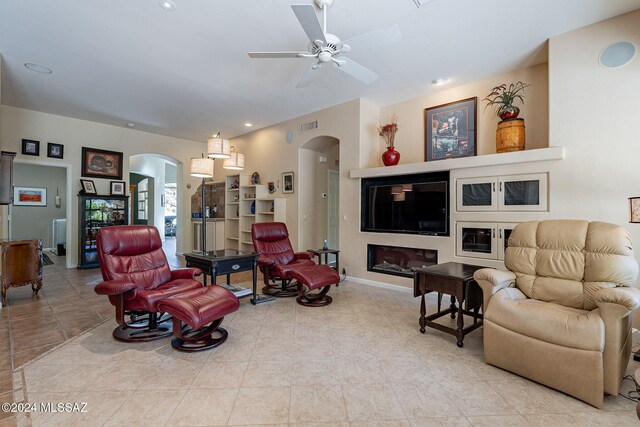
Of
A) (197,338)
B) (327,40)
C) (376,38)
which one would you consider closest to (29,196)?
(197,338)

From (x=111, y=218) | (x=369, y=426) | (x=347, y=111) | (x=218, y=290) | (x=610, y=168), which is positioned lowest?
(x=369, y=426)

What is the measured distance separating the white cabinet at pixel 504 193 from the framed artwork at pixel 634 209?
676 millimetres

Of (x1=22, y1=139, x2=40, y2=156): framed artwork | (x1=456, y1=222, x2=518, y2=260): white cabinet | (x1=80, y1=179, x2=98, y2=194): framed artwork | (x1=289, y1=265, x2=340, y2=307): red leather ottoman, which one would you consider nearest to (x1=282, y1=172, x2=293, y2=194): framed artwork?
(x1=289, y1=265, x2=340, y2=307): red leather ottoman

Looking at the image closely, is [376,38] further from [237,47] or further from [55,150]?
[55,150]

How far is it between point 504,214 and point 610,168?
3.48 ft

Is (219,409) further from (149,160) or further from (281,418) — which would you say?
(149,160)

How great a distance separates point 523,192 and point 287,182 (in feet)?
13.6

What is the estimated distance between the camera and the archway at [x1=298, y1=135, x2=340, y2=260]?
20.1ft

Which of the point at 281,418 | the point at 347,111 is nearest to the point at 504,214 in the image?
the point at 347,111

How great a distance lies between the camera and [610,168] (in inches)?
118

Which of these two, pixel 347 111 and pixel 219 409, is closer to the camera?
pixel 219 409

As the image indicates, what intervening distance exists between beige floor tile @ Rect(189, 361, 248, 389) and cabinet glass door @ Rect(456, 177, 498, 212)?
11.0 ft

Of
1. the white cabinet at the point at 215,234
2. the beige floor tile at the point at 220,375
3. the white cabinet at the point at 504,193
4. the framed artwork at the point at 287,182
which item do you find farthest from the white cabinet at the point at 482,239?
the white cabinet at the point at 215,234

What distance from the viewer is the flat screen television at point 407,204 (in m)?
4.32
